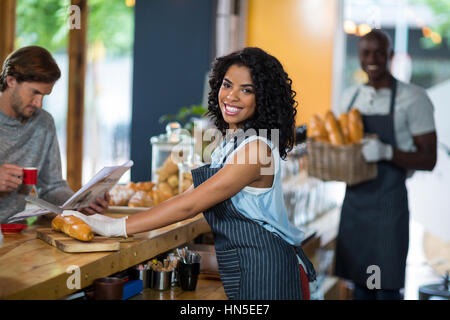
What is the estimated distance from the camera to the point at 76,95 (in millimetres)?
4656

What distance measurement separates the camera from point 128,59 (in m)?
6.02

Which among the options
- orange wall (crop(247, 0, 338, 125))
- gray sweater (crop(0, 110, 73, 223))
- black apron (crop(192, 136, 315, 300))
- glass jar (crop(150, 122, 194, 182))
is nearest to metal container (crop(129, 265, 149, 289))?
black apron (crop(192, 136, 315, 300))

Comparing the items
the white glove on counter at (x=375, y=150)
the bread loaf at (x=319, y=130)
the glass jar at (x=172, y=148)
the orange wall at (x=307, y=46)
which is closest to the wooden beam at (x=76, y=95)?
the glass jar at (x=172, y=148)

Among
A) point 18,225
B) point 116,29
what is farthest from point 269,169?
point 116,29

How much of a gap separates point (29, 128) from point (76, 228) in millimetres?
858

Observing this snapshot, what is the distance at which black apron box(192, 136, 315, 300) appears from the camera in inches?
75.2

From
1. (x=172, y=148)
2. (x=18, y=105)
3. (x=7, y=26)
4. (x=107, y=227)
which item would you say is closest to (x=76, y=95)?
(x=7, y=26)

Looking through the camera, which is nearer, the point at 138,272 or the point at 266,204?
the point at 266,204

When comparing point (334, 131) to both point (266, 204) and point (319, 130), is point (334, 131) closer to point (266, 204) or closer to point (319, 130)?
point (319, 130)

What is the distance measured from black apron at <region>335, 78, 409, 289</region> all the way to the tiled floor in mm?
1346

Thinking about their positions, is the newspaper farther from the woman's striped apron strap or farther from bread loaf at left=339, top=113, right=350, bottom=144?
bread loaf at left=339, top=113, right=350, bottom=144

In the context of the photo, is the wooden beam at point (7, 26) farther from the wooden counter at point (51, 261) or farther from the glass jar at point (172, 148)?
the wooden counter at point (51, 261)

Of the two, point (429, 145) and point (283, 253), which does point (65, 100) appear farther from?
point (283, 253)

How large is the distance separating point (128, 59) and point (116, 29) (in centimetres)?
51
